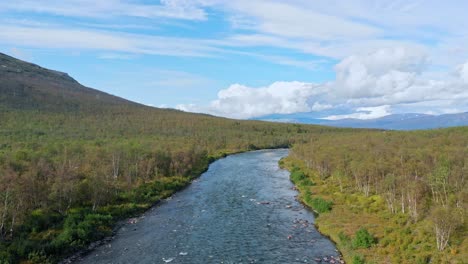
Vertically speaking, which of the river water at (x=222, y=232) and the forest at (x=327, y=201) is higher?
the forest at (x=327, y=201)

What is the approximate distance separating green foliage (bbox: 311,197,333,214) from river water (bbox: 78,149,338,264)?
1880 mm

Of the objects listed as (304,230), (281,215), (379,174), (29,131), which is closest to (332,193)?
(379,174)

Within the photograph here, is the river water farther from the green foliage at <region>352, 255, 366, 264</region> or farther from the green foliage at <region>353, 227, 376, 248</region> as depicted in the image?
the green foliage at <region>352, 255, 366, 264</region>

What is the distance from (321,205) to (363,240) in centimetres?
2004

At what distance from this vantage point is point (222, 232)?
5566 cm

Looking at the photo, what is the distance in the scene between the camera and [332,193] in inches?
3009

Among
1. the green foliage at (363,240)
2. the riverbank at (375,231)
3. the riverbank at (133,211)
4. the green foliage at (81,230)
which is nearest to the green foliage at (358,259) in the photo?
the riverbank at (375,231)

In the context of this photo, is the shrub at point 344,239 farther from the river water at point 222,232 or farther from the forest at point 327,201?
the river water at point 222,232

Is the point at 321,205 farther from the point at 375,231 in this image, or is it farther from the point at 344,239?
the point at 344,239

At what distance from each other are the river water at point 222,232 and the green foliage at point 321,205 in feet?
6.17

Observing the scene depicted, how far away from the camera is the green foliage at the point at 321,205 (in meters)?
65.1

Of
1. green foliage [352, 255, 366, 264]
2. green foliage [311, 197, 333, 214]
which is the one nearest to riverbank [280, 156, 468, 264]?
green foliage [352, 255, 366, 264]

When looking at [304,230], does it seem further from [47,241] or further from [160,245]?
[47,241]

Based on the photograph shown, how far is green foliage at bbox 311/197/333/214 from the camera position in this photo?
65.1 m
